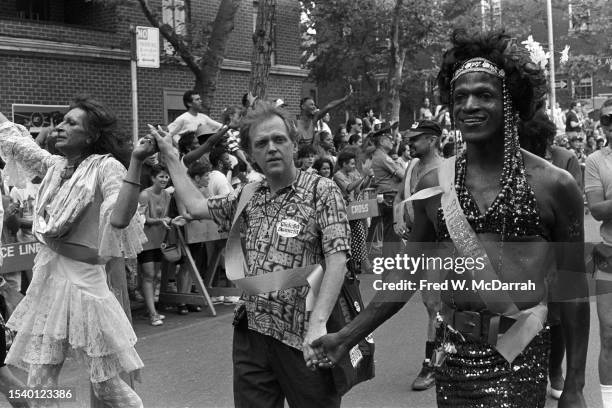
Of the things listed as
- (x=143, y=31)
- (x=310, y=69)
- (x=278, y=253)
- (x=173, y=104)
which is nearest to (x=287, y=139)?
(x=278, y=253)

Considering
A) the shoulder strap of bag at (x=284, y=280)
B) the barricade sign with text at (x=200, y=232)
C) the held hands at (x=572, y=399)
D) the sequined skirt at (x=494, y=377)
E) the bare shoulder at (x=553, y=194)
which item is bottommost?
the barricade sign with text at (x=200, y=232)

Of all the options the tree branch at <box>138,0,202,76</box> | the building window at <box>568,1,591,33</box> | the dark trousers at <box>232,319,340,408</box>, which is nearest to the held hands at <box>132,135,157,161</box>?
the dark trousers at <box>232,319,340,408</box>

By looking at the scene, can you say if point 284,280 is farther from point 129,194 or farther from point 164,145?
point 129,194

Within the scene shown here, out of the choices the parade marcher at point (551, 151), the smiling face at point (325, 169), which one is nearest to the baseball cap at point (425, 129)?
the parade marcher at point (551, 151)

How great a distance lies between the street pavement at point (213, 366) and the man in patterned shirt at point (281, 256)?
2296 millimetres

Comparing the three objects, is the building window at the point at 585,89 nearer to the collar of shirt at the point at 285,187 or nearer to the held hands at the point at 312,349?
the collar of shirt at the point at 285,187

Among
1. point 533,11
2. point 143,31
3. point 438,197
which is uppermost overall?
point 533,11

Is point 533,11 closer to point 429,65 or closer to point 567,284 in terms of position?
point 429,65

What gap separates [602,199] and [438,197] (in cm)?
272

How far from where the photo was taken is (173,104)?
18.0 meters

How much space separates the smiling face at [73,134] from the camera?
4.66 metres

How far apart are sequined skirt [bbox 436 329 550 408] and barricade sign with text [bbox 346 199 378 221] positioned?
8588 mm

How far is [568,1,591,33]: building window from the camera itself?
1316 inches

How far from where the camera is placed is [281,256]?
3.79 metres
